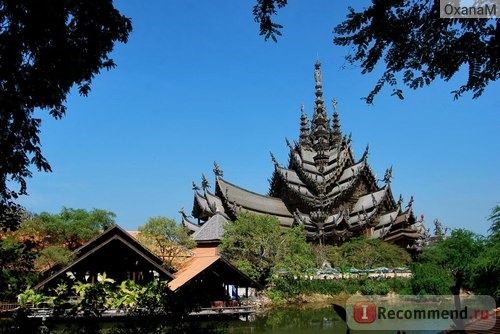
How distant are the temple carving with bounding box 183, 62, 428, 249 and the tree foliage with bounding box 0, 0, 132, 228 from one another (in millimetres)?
30406

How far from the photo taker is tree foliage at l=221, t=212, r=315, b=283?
25547 millimetres

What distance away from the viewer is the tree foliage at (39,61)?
14.2ft

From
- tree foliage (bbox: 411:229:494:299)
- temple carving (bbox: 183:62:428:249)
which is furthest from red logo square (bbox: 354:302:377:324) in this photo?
temple carving (bbox: 183:62:428:249)

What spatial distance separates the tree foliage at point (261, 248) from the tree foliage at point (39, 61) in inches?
820

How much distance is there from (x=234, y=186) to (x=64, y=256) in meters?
21.4

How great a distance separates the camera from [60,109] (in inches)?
208

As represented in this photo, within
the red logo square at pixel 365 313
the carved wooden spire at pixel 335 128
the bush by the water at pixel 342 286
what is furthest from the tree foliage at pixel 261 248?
the carved wooden spire at pixel 335 128

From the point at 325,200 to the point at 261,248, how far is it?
14.8 metres

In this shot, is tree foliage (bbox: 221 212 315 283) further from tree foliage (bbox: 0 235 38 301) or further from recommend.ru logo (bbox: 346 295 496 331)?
tree foliage (bbox: 0 235 38 301)

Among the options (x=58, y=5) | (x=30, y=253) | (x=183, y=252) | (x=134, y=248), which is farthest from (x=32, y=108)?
(x=183, y=252)

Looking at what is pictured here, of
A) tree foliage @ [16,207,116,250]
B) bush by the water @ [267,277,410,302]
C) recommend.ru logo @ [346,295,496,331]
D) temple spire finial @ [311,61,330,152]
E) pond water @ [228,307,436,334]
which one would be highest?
temple spire finial @ [311,61,330,152]

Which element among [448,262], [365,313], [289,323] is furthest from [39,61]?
[448,262]

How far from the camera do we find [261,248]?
26.0 metres

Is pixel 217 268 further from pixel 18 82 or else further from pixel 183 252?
pixel 18 82
